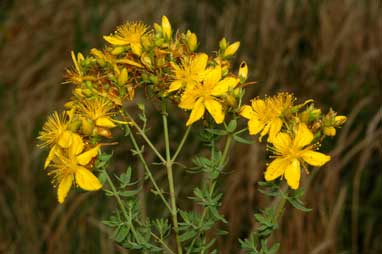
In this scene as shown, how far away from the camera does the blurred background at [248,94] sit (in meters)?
2.99

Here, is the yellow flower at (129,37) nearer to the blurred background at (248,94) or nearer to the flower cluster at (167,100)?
the flower cluster at (167,100)

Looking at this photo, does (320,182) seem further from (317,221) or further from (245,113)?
(245,113)

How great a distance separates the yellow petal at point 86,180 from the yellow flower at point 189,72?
237 mm

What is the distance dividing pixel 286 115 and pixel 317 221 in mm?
1541

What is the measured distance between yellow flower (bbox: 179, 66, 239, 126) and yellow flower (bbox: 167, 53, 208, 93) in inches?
0.5

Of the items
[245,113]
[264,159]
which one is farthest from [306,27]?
[245,113]

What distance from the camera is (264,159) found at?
10.8 ft

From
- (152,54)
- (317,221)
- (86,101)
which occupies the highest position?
(317,221)

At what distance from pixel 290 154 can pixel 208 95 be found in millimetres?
212

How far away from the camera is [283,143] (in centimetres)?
152

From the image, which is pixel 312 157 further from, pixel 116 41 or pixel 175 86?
pixel 116 41

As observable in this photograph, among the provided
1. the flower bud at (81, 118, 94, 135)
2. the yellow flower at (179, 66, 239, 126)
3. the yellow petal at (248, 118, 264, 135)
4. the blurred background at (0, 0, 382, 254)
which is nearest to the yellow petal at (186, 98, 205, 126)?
the yellow flower at (179, 66, 239, 126)

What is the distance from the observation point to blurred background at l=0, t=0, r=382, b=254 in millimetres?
2994

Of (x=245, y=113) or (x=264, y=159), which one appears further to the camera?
(x=264, y=159)
